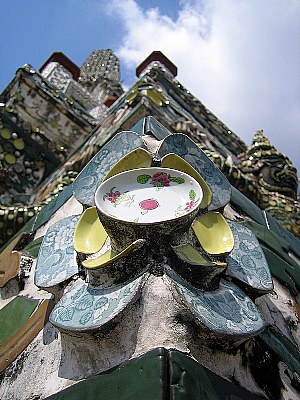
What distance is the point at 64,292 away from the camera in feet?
3.16

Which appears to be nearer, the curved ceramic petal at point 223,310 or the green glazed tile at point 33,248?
the curved ceramic petal at point 223,310

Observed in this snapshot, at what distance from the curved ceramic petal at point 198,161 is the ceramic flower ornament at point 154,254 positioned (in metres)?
0.03

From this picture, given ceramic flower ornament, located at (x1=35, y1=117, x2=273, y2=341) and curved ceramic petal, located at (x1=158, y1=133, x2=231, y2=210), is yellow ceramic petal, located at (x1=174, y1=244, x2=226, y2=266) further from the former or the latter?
curved ceramic petal, located at (x1=158, y1=133, x2=231, y2=210)

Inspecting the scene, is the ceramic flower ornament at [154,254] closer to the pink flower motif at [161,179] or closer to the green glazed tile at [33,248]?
the pink flower motif at [161,179]

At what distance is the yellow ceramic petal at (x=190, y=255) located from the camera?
888 mm

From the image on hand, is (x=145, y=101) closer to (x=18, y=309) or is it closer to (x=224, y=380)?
(x=18, y=309)

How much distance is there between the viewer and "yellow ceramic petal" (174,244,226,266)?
2.91 feet

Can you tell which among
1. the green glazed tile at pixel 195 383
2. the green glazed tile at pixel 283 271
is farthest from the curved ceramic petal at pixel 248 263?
the green glazed tile at pixel 195 383

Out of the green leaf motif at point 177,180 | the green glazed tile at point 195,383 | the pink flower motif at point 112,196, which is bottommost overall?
the green glazed tile at point 195,383

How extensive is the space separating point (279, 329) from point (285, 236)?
0.58 metres

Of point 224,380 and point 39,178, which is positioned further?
point 39,178

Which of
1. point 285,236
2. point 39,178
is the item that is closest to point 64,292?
point 285,236

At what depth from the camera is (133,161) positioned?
3.59ft

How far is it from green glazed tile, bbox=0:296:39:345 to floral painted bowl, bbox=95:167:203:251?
0.86 feet
